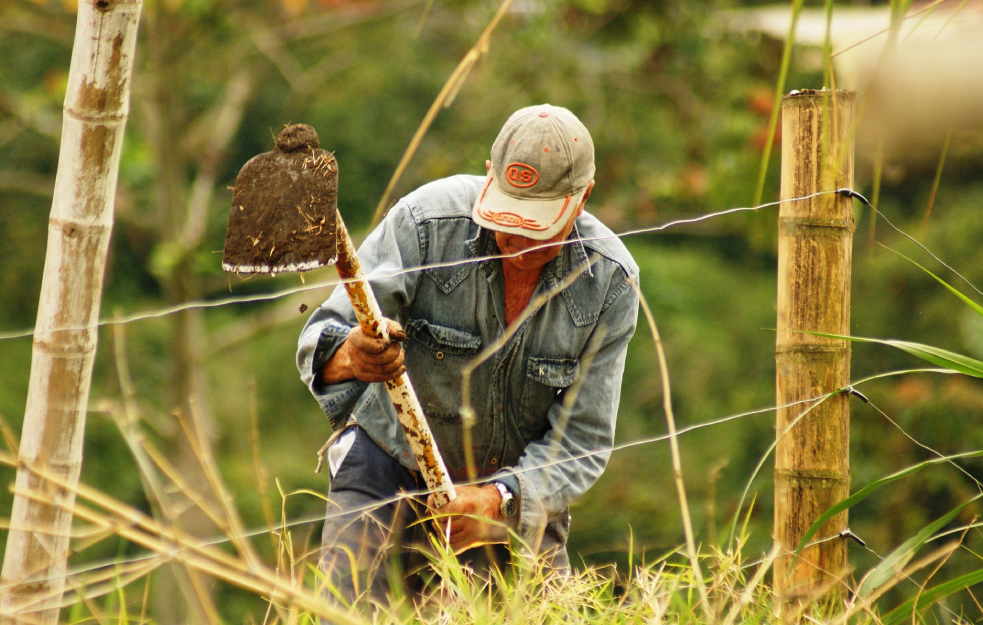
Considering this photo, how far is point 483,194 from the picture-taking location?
2238 millimetres

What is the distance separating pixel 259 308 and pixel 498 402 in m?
10.8

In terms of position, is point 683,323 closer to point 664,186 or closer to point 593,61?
point 664,186

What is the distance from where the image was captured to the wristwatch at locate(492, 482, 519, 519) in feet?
7.41

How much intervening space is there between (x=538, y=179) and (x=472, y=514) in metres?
0.78

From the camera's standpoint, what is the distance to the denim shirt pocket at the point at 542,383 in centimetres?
242

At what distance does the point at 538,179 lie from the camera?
2152 mm

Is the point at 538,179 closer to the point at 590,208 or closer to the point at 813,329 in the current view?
the point at 813,329

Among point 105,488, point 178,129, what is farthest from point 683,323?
point 105,488

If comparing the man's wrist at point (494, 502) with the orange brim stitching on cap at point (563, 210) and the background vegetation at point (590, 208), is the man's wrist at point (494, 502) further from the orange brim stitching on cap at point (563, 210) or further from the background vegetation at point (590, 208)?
the background vegetation at point (590, 208)

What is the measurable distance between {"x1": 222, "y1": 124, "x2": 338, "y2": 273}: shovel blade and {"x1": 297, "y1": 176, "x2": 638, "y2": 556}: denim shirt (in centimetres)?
71

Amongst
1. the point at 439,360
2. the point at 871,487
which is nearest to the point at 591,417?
the point at 439,360

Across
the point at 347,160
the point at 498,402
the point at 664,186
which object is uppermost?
the point at 347,160

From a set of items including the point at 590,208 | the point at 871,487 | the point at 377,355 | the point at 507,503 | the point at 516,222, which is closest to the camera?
the point at 871,487

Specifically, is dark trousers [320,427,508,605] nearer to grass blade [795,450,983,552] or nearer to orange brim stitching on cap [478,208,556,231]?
orange brim stitching on cap [478,208,556,231]
